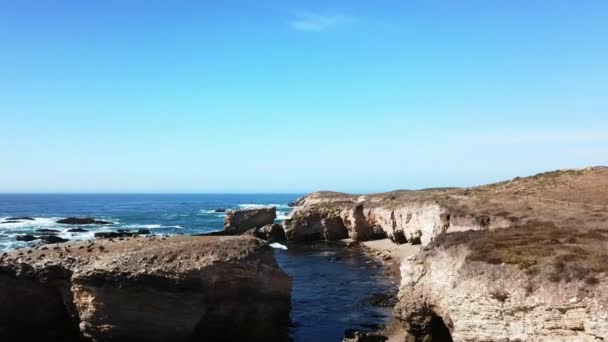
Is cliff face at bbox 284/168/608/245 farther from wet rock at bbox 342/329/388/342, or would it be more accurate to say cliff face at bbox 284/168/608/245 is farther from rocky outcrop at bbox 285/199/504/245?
wet rock at bbox 342/329/388/342

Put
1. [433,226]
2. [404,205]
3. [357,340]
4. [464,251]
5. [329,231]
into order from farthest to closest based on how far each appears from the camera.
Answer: [329,231]
[404,205]
[433,226]
[357,340]
[464,251]

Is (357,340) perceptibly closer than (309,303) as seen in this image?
Yes

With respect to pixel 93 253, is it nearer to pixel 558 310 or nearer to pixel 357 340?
pixel 357 340

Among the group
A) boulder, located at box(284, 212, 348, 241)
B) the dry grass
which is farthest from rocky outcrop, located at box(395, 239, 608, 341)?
boulder, located at box(284, 212, 348, 241)

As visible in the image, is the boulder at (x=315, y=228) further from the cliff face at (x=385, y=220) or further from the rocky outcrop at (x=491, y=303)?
the rocky outcrop at (x=491, y=303)

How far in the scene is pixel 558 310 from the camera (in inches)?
762

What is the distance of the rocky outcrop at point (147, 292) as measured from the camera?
86.7ft

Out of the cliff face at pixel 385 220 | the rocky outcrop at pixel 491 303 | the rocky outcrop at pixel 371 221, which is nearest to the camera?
the rocky outcrop at pixel 491 303

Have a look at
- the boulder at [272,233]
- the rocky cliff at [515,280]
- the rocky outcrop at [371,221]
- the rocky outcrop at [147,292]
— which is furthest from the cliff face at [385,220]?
the rocky outcrop at [147,292]

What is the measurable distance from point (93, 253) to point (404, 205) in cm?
4137

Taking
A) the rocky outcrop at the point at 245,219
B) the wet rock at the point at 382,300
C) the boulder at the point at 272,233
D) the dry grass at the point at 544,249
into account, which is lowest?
the wet rock at the point at 382,300

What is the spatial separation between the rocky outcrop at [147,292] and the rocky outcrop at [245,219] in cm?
5028

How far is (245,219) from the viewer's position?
81250 millimetres

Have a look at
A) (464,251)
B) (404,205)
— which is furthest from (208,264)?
(404,205)
